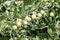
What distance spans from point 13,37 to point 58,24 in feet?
1.12

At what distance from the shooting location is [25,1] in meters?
1.68

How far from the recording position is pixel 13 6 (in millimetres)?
1659

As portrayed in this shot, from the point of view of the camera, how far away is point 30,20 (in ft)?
5.42

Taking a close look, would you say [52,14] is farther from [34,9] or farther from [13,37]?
[13,37]

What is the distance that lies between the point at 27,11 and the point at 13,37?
223 mm

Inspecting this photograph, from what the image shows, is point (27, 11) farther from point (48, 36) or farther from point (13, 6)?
point (48, 36)

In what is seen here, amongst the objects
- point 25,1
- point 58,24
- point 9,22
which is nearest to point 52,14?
point 58,24

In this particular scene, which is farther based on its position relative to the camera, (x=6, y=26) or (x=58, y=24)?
(x=58, y=24)

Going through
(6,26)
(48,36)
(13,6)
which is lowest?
(48,36)

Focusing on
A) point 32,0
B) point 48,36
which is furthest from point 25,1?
point 48,36

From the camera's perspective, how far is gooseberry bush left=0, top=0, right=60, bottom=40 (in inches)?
62.2

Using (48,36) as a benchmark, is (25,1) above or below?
above

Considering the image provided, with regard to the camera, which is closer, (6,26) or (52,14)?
(6,26)

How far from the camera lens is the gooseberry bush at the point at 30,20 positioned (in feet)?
5.19
